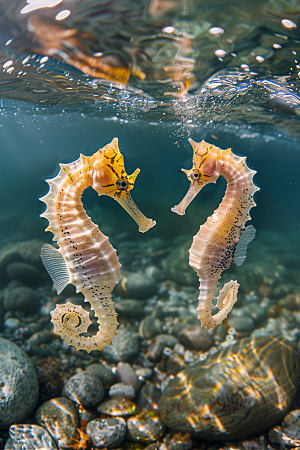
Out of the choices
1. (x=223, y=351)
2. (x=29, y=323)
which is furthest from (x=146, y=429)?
(x=29, y=323)

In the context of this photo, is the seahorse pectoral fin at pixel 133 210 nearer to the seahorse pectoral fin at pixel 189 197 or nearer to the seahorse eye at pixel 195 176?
the seahorse pectoral fin at pixel 189 197

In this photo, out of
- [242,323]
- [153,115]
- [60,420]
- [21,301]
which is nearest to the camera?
[60,420]

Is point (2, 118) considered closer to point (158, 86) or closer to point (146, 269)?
point (158, 86)

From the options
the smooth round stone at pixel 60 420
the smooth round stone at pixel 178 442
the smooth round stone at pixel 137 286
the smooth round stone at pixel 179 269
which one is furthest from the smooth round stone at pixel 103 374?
the smooth round stone at pixel 179 269

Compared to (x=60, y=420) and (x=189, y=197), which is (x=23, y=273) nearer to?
(x=60, y=420)

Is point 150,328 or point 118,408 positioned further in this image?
point 150,328

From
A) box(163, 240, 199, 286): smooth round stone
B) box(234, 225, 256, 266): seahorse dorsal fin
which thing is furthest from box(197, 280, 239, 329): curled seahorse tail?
box(163, 240, 199, 286): smooth round stone

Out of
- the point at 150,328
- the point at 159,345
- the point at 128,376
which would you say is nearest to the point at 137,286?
the point at 150,328

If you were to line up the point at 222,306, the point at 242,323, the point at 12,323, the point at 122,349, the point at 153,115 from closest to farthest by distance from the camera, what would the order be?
the point at 222,306 < the point at 122,349 < the point at 12,323 < the point at 242,323 < the point at 153,115
